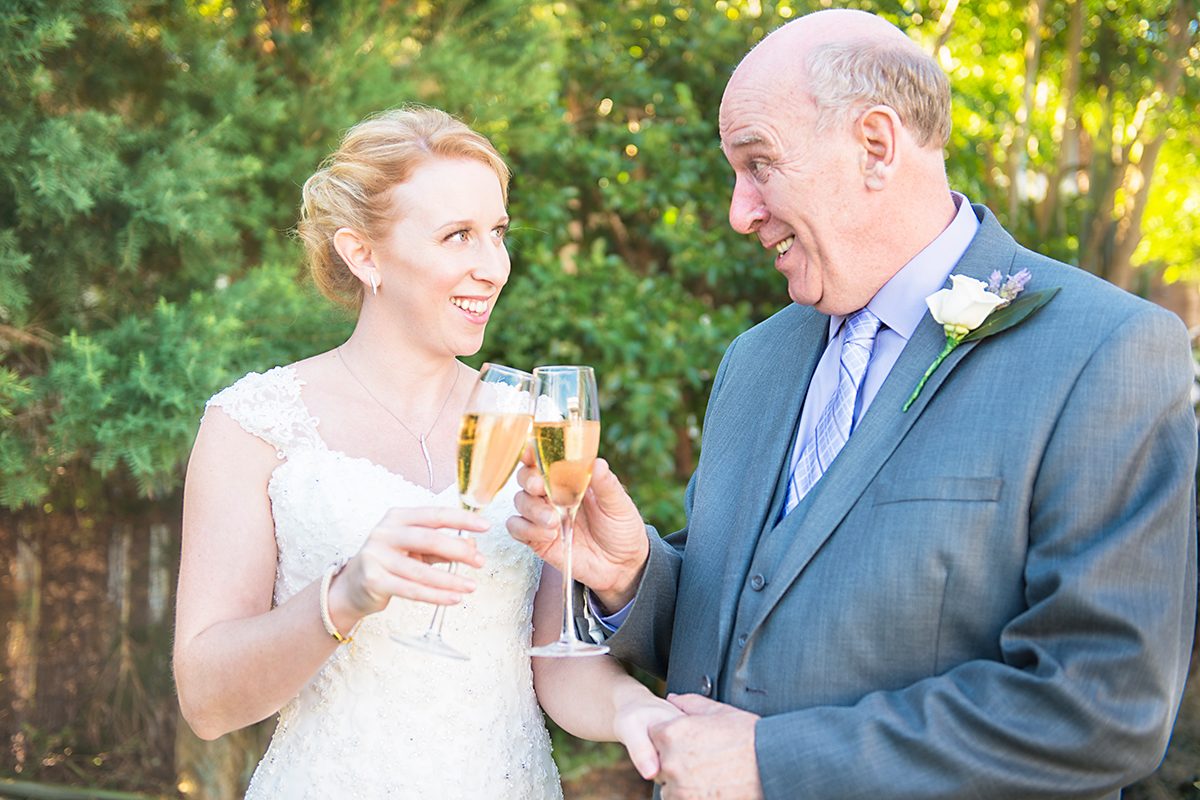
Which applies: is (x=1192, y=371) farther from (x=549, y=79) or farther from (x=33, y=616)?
(x=33, y=616)

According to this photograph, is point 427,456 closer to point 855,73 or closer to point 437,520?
point 437,520

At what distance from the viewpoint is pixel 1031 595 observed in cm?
169

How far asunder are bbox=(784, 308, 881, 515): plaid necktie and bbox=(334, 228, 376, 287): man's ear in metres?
1.35

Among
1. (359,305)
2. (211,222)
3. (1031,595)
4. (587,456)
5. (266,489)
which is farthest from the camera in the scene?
(211,222)

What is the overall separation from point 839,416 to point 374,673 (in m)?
1.36

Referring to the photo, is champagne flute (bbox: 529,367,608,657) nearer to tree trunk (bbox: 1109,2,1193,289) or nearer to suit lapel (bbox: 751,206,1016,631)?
suit lapel (bbox: 751,206,1016,631)

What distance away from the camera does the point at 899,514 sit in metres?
1.81

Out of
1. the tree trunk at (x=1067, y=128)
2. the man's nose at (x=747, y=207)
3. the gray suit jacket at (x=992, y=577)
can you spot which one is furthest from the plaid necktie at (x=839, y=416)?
the tree trunk at (x=1067, y=128)

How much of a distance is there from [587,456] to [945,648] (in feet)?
2.54

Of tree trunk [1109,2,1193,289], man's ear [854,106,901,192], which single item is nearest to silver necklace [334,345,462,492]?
man's ear [854,106,901,192]

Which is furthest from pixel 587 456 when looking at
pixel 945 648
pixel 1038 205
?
→ pixel 1038 205

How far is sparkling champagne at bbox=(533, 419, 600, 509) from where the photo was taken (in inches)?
72.3

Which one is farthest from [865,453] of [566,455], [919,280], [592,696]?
[592,696]

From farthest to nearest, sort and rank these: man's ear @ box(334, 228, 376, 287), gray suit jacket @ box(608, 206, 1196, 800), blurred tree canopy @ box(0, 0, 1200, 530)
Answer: blurred tree canopy @ box(0, 0, 1200, 530) < man's ear @ box(334, 228, 376, 287) < gray suit jacket @ box(608, 206, 1196, 800)
